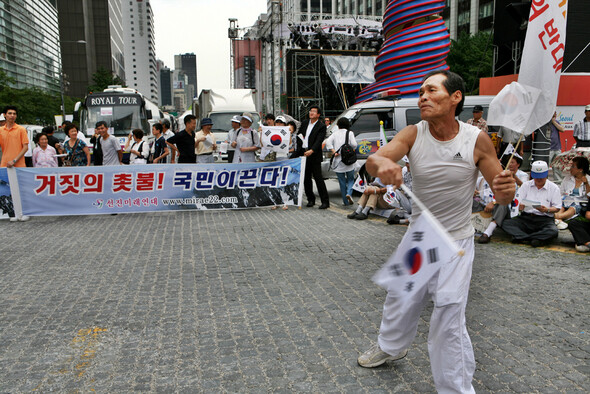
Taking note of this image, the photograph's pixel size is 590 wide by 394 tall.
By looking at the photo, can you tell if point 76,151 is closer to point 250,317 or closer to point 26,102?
point 250,317

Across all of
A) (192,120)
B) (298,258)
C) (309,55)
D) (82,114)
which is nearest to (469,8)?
(309,55)

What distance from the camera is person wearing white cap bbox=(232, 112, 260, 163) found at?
1040 centimetres

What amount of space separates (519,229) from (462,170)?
4.74 meters

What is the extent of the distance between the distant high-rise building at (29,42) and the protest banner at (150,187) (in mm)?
66673

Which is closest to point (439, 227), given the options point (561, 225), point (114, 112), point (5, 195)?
point (561, 225)

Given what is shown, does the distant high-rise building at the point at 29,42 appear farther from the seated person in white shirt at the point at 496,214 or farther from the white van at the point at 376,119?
the seated person in white shirt at the point at 496,214

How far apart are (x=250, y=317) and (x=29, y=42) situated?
345ft

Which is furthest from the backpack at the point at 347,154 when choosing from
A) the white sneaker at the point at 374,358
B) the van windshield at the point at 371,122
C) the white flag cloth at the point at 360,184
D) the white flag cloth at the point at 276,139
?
the white sneaker at the point at 374,358

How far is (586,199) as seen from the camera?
6.91 meters

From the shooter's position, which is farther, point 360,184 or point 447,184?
point 360,184

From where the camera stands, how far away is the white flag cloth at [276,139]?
10.3 metres

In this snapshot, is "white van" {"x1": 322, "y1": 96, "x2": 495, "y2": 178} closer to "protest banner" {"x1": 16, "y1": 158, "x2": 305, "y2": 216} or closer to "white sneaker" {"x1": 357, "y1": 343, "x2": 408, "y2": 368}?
"protest banner" {"x1": 16, "y1": 158, "x2": 305, "y2": 216}

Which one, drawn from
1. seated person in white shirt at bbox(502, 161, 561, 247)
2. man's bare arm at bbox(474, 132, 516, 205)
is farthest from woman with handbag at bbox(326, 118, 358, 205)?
man's bare arm at bbox(474, 132, 516, 205)

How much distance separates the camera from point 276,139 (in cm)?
1030
